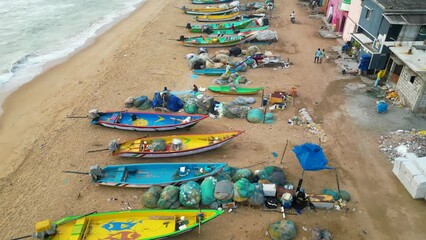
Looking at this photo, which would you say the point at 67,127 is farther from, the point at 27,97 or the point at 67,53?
the point at 67,53

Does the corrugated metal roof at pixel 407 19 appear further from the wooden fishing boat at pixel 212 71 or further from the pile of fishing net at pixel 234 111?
the pile of fishing net at pixel 234 111

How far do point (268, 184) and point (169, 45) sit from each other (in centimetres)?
1912

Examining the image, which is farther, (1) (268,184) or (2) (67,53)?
(2) (67,53)

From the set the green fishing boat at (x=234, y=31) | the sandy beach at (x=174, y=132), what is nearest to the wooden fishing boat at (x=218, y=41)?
the sandy beach at (x=174, y=132)

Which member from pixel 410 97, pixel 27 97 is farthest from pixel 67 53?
pixel 410 97

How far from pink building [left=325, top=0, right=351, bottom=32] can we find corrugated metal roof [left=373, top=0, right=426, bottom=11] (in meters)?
5.48

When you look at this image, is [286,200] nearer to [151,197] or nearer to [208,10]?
[151,197]

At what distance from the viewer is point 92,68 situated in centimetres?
2552

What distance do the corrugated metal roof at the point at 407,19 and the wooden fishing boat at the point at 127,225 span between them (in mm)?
17074

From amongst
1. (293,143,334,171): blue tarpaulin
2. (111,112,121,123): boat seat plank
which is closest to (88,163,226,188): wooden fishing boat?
(293,143,334,171): blue tarpaulin

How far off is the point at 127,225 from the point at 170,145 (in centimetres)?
494

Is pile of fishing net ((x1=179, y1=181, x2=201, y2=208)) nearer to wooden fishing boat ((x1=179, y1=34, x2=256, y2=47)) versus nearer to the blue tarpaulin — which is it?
the blue tarpaulin

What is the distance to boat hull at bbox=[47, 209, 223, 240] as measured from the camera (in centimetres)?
Result: 1141

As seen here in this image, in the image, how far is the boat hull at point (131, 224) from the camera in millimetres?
11406
